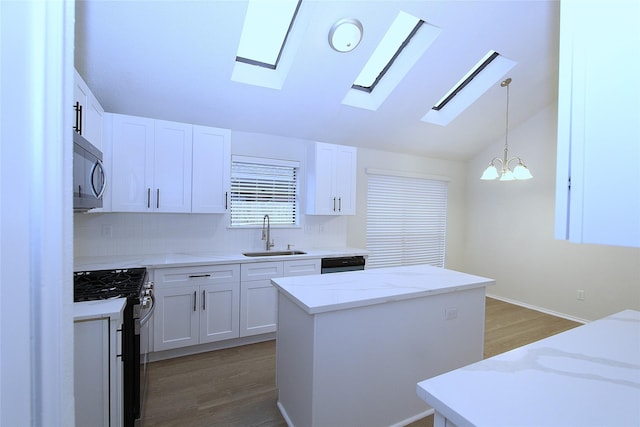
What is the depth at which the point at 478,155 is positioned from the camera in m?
5.16

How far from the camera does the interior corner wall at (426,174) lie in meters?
4.37

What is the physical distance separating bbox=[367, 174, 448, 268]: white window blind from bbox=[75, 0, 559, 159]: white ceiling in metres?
1.00

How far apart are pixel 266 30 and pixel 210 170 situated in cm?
146

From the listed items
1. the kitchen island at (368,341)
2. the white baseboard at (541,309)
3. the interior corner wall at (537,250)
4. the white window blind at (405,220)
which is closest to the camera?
the kitchen island at (368,341)

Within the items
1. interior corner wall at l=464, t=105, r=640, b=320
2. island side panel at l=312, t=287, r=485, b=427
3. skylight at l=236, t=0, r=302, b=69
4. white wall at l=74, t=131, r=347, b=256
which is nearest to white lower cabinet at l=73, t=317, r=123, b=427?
island side panel at l=312, t=287, r=485, b=427

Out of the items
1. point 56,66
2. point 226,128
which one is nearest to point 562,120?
point 56,66

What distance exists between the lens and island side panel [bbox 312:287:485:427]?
165 centimetres

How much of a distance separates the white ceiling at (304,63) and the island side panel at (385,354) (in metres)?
2.27

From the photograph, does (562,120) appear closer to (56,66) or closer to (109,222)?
(56,66)

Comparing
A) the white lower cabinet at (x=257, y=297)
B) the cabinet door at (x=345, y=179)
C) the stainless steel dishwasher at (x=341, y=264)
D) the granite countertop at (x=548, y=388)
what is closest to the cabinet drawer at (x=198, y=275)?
the white lower cabinet at (x=257, y=297)

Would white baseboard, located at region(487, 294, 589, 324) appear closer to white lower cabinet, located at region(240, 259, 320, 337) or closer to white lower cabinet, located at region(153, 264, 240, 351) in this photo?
white lower cabinet, located at region(240, 259, 320, 337)

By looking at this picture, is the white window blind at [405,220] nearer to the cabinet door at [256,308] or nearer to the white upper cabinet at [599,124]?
the cabinet door at [256,308]

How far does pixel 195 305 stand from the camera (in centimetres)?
277

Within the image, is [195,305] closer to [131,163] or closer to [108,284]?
[108,284]
